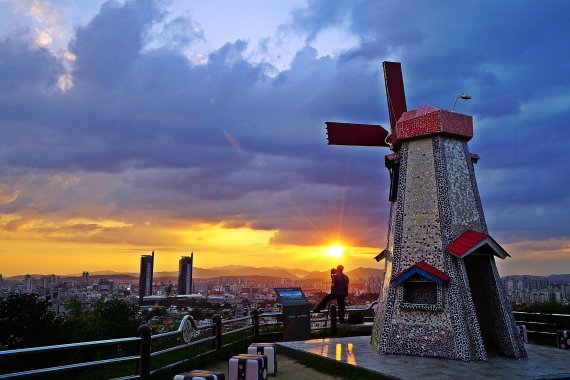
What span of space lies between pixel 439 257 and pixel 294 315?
505 cm

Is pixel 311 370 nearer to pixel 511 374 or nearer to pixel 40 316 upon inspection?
pixel 511 374

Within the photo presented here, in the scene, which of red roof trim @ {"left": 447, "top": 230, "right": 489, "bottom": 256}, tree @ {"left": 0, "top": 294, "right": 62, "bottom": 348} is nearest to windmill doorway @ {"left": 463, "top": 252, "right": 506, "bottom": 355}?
red roof trim @ {"left": 447, "top": 230, "right": 489, "bottom": 256}

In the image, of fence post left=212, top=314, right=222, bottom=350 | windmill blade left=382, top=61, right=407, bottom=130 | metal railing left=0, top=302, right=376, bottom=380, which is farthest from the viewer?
windmill blade left=382, top=61, right=407, bottom=130

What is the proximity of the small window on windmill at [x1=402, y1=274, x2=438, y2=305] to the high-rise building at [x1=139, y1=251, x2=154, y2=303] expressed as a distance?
45.0 meters

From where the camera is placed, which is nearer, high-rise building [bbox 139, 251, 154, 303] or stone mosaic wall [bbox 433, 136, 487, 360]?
stone mosaic wall [bbox 433, 136, 487, 360]

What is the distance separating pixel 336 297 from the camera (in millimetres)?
16125

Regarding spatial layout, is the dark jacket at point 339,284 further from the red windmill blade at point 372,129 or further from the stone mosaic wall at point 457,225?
the stone mosaic wall at point 457,225

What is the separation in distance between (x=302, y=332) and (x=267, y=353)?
Answer: 4.50 meters

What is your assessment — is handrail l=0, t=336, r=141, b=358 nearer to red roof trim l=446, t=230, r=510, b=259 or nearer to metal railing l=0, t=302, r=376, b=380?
metal railing l=0, t=302, r=376, b=380

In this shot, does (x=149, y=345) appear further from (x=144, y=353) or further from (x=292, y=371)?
(x=292, y=371)

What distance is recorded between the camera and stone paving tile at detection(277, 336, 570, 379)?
8.61 metres

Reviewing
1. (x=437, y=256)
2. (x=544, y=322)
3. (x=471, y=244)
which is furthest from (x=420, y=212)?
(x=544, y=322)

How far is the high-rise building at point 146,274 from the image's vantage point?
2023 inches

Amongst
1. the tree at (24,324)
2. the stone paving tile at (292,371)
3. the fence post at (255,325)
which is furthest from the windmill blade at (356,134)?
the tree at (24,324)
